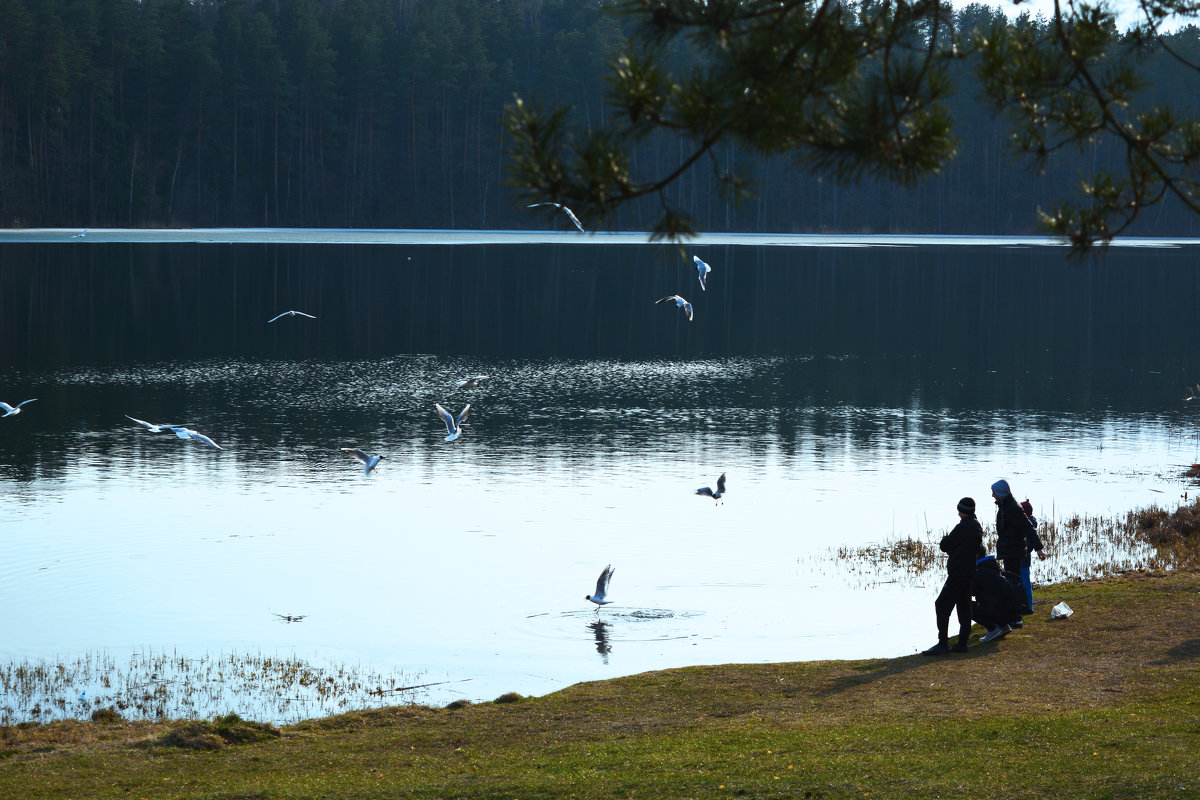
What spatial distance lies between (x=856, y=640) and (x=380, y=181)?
131469mm

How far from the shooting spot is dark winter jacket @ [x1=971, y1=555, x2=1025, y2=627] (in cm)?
1589

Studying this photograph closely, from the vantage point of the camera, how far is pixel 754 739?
39.5 feet

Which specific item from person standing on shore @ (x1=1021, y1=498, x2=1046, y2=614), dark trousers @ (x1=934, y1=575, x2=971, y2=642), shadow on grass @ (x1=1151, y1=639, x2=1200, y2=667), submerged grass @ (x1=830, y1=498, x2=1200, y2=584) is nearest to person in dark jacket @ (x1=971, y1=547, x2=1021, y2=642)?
dark trousers @ (x1=934, y1=575, x2=971, y2=642)

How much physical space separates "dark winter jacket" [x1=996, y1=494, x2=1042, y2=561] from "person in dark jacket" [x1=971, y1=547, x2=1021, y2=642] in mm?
465

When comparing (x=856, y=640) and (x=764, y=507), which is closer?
(x=856, y=640)

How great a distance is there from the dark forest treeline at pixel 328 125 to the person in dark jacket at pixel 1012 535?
10318cm

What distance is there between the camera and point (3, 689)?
16125 mm

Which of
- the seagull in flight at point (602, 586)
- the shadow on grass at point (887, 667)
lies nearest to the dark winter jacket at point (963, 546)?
the shadow on grass at point (887, 667)

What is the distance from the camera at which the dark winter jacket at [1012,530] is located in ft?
53.9

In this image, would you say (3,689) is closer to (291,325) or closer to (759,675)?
(759,675)

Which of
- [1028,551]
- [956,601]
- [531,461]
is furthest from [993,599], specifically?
[531,461]

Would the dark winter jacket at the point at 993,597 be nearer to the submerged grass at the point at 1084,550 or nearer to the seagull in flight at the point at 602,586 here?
the seagull in flight at the point at 602,586

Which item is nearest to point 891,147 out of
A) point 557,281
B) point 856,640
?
point 856,640

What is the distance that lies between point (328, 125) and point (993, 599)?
426 feet
